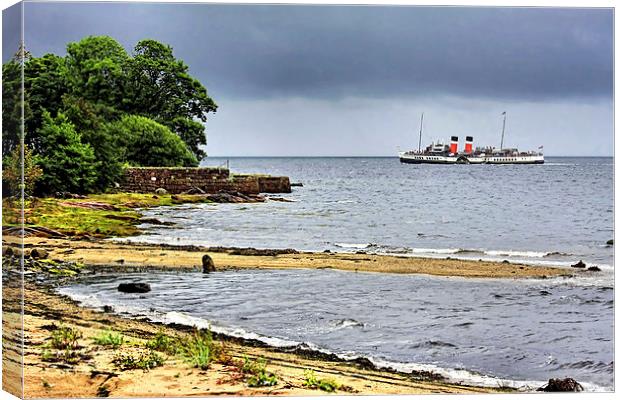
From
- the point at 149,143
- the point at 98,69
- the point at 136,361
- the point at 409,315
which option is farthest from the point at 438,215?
the point at 98,69

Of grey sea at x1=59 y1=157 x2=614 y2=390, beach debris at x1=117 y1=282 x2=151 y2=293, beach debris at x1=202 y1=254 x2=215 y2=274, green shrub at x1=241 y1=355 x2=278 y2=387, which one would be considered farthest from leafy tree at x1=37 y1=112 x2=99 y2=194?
green shrub at x1=241 y1=355 x2=278 y2=387

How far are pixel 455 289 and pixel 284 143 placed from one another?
1.71 metres

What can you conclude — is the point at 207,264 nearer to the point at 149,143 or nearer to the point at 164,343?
the point at 164,343

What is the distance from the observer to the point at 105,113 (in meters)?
8.02

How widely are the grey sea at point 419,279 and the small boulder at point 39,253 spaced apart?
1.07 ft

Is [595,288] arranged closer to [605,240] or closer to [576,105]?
[605,240]

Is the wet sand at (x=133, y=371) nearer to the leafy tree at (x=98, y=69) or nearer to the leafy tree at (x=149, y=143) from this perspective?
the leafy tree at (x=149, y=143)

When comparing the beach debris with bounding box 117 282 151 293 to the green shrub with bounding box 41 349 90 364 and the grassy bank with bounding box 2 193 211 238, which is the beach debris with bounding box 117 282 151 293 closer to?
the grassy bank with bounding box 2 193 211 238

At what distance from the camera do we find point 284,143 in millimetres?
8070

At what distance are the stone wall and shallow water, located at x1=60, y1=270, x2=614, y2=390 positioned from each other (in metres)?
0.72

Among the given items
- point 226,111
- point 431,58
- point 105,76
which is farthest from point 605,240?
point 105,76

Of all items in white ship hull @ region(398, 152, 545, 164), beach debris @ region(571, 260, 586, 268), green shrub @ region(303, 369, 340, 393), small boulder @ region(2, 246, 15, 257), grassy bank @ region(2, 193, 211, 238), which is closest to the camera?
small boulder @ region(2, 246, 15, 257)

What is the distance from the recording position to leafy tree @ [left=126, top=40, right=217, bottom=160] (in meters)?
7.84

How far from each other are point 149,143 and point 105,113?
16.6 inches
